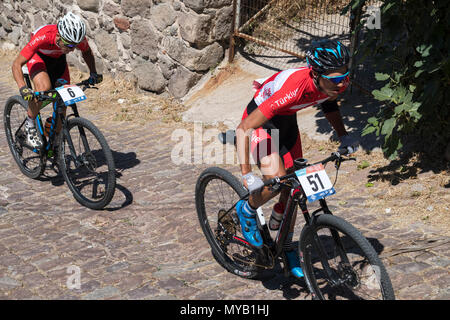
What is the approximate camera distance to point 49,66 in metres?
6.44

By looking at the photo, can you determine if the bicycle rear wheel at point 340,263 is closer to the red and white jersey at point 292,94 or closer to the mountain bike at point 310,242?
the mountain bike at point 310,242

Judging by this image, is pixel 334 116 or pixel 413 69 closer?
pixel 334 116

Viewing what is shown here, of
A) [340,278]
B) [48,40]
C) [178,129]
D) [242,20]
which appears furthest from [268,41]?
[340,278]

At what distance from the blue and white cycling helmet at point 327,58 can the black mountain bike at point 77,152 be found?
8.62 feet

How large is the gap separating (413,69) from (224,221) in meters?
2.67

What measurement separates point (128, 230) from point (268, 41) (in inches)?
194

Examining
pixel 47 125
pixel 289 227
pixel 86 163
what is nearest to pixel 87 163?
pixel 86 163

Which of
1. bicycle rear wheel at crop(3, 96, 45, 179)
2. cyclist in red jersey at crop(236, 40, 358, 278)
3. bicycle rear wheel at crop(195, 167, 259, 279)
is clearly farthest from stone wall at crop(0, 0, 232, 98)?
cyclist in red jersey at crop(236, 40, 358, 278)

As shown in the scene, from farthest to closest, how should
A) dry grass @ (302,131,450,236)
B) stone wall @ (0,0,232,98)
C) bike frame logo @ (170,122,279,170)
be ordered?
stone wall @ (0,0,232,98), bike frame logo @ (170,122,279,170), dry grass @ (302,131,450,236)

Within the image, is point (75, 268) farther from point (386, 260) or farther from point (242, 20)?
point (242, 20)

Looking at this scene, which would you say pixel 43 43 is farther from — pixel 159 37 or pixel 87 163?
pixel 159 37

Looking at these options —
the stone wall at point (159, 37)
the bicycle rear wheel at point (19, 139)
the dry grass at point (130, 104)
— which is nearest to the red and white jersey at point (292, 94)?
the bicycle rear wheel at point (19, 139)

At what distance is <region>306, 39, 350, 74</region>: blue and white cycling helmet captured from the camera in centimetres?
363

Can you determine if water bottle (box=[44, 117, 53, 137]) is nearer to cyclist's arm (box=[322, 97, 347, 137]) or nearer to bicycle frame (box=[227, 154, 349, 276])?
bicycle frame (box=[227, 154, 349, 276])
